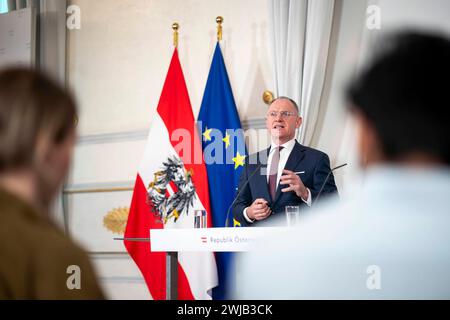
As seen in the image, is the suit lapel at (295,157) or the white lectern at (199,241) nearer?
the white lectern at (199,241)

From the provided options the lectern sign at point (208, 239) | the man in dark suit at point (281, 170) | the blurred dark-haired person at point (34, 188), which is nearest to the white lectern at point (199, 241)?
the lectern sign at point (208, 239)

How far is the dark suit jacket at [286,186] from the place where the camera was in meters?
4.39

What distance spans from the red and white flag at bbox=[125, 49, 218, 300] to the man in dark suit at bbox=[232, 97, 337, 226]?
27.2 inches

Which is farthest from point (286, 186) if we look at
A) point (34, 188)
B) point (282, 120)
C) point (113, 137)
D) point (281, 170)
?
point (34, 188)

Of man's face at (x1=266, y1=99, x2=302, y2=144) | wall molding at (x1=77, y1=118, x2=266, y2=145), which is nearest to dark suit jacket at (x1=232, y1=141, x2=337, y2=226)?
man's face at (x1=266, y1=99, x2=302, y2=144)

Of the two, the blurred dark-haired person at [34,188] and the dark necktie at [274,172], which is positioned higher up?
the dark necktie at [274,172]

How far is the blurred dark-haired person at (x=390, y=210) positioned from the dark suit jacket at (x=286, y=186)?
3291 millimetres

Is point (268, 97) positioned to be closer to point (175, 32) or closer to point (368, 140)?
point (175, 32)

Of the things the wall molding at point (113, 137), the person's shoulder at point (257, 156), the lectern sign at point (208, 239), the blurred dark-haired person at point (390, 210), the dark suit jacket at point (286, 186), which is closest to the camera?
the blurred dark-haired person at point (390, 210)

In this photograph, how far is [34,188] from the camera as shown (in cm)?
105

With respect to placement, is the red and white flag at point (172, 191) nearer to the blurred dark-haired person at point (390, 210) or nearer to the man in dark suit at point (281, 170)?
the man in dark suit at point (281, 170)

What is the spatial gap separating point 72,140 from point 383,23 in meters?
4.22

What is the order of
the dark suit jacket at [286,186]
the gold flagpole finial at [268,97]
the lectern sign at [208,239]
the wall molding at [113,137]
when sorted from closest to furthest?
the lectern sign at [208,239] → the dark suit jacket at [286,186] → the gold flagpole finial at [268,97] → the wall molding at [113,137]
